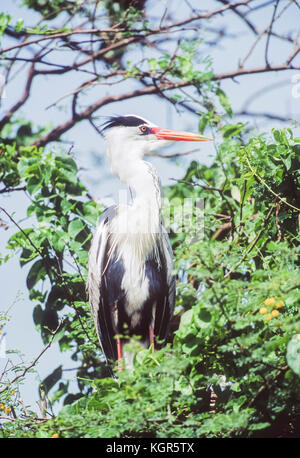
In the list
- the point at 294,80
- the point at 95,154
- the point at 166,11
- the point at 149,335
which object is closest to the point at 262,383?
the point at 149,335

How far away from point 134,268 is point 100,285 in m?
0.21

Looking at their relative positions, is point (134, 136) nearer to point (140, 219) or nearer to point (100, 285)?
point (140, 219)

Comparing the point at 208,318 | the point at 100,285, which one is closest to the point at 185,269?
the point at 208,318

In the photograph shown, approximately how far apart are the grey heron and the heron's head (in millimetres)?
212

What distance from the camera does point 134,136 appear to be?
342 cm

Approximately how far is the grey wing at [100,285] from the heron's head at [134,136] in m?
0.47

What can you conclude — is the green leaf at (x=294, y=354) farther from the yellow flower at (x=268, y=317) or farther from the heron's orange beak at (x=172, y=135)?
the heron's orange beak at (x=172, y=135)

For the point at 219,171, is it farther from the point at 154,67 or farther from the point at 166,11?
the point at 166,11

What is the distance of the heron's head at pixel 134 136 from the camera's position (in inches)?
132

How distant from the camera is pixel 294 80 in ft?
12.4

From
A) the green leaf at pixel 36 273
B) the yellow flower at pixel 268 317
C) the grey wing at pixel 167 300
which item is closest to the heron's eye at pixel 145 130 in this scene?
the grey wing at pixel 167 300

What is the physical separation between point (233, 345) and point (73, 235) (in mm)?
1506

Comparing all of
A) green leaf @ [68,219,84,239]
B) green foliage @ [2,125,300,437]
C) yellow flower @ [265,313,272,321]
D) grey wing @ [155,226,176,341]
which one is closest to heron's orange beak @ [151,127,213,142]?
green foliage @ [2,125,300,437]

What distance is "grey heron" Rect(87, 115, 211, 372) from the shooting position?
3025 mm
